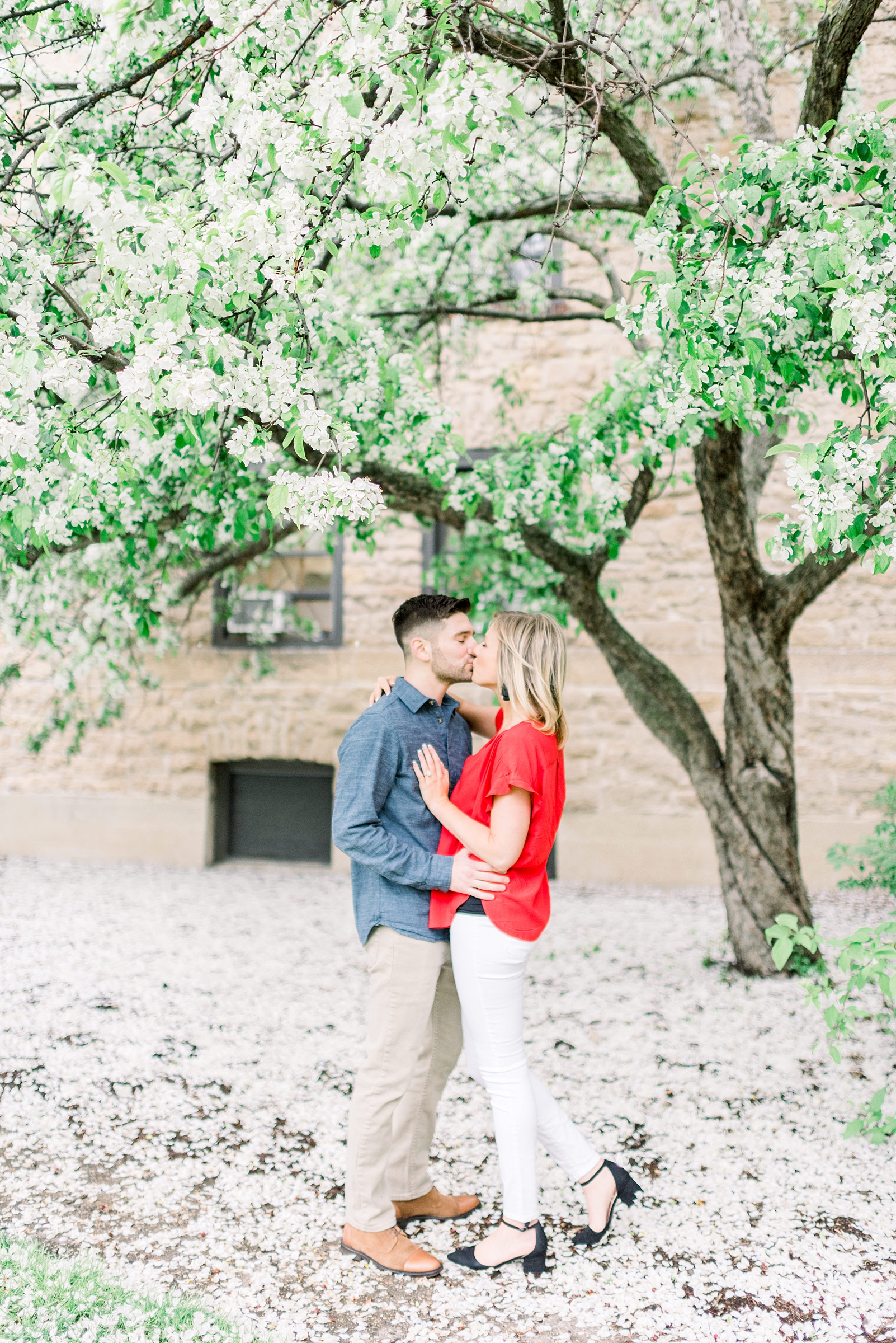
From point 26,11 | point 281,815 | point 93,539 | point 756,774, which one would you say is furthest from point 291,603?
point 26,11

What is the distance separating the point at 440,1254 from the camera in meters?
2.75

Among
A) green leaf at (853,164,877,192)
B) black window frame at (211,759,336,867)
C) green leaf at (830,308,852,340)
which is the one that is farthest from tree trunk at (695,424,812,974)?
black window frame at (211,759,336,867)

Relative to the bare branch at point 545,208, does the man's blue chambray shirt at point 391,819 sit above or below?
below

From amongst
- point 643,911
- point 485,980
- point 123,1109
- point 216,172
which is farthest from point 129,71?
point 643,911

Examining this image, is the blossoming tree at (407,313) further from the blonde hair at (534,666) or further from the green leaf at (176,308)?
the blonde hair at (534,666)

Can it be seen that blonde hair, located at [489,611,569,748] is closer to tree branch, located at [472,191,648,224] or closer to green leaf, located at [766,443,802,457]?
green leaf, located at [766,443,802,457]

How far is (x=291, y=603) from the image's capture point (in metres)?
8.49

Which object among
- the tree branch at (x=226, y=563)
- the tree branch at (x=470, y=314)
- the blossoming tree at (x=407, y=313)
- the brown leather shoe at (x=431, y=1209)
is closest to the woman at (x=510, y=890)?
the brown leather shoe at (x=431, y=1209)

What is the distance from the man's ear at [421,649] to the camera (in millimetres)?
A: 2723

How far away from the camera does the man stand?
256cm

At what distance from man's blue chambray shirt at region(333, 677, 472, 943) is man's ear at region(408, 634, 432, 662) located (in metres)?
0.09

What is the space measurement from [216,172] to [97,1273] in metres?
3.01

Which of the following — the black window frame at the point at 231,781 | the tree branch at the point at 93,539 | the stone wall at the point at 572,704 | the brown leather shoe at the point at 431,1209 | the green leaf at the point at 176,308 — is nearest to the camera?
the green leaf at the point at 176,308

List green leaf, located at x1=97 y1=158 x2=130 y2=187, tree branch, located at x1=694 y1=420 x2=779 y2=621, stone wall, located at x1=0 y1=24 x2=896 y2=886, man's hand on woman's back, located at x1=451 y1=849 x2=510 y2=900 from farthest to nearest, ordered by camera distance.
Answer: stone wall, located at x1=0 y1=24 x2=896 y2=886
tree branch, located at x1=694 y1=420 x2=779 y2=621
man's hand on woman's back, located at x1=451 y1=849 x2=510 y2=900
green leaf, located at x1=97 y1=158 x2=130 y2=187
